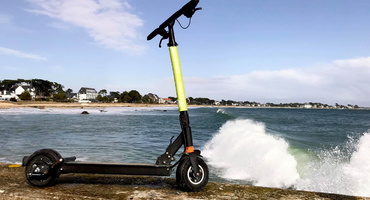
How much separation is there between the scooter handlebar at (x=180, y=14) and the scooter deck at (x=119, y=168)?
1539 mm

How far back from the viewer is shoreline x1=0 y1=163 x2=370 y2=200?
9.37 feet

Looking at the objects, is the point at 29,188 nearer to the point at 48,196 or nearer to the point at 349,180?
the point at 48,196

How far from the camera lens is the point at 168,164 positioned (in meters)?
3.11

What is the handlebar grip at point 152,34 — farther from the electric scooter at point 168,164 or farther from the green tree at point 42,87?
the green tree at point 42,87

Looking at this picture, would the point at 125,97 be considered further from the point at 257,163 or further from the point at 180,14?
the point at 180,14

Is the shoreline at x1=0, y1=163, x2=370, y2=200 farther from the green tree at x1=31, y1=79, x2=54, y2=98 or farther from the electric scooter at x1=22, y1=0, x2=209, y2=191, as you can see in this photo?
the green tree at x1=31, y1=79, x2=54, y2=98

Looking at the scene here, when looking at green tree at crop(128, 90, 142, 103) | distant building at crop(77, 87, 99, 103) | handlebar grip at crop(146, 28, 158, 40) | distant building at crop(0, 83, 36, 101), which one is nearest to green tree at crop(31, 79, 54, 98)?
distant building at crop(0, 83, 36, 101)

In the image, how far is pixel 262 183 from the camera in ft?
25.1

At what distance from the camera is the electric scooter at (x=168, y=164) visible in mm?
2979

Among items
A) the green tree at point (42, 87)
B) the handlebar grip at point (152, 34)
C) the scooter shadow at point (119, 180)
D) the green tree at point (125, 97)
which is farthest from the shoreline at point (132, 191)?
the green tree at point (125, 97)

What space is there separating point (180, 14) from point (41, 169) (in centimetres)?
234

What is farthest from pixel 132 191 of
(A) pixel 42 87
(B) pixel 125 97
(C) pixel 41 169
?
(B) pixel 125 97

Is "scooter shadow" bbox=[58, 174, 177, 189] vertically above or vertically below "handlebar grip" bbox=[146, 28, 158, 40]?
below

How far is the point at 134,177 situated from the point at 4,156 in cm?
853
